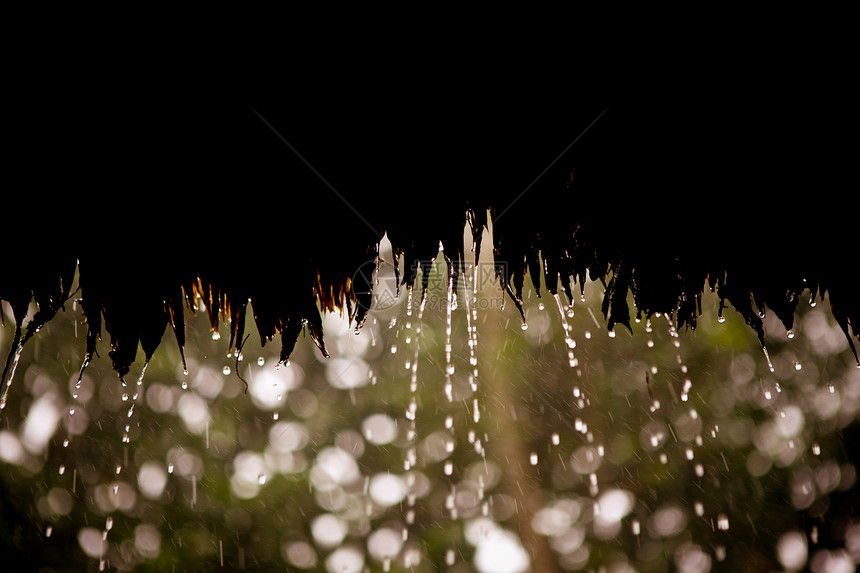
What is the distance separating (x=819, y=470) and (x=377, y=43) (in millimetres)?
9450

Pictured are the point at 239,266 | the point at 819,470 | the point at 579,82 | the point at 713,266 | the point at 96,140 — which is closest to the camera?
the point at 96,140

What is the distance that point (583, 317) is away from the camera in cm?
928

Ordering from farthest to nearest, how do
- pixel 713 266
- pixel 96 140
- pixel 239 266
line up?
pixel 713 266 < pixel 239 266 < pixel 96 140

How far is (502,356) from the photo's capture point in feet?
29.8

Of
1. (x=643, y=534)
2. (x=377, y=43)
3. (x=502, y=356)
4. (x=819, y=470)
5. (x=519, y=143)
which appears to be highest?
(x=502, y=356)

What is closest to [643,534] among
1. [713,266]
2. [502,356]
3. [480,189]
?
[502,356]

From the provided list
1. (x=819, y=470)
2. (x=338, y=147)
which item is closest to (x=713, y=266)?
(x=338, y=147)

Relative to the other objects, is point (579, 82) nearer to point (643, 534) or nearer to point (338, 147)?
point (338, 147)

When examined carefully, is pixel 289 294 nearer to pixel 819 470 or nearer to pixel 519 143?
pixel 519 143

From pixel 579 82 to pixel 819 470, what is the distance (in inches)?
354

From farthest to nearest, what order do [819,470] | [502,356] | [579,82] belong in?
[502,356] → [819,470] → [579,82]

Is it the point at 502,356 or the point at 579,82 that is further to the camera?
the point at 502,356

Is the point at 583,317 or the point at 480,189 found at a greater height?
the point at 583,317

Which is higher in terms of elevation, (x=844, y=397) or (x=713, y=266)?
(x=844, y=397)
